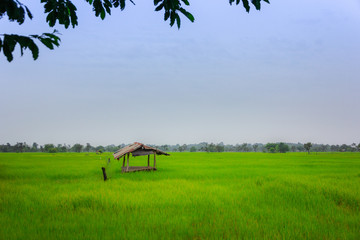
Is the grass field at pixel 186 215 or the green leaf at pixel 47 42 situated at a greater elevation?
the green leaf at pixel 47 42

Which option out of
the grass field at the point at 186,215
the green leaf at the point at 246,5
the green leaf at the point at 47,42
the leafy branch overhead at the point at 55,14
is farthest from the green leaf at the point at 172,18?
the grass field at the point at 186,215

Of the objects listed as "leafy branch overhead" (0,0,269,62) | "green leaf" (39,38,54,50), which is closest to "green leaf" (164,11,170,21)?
"leafy branch overhead" (0,0,269,62)

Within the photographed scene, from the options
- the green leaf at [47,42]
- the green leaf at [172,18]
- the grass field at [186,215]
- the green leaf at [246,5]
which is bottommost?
the grass field at [186,215]

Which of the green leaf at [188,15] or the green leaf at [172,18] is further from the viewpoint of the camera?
the green leaf at [172,18]

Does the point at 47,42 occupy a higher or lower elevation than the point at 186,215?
higher

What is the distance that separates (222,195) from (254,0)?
23.7 feet

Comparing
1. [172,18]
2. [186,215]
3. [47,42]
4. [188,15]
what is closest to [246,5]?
[188,15]

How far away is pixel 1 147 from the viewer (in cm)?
10856

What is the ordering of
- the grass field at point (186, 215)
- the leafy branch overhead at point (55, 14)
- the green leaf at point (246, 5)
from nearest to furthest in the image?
→ the leafy branch overhead at point (55, 14) < the green leaf at point (246, 5) < the grass field at point (186, 215)

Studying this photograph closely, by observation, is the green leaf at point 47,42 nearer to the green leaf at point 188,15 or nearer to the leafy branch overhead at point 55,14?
the leafy branch overhead at point 55,14

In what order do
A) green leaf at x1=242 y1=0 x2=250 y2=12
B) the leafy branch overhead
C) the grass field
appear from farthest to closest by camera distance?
the grass field, green leaf at x1=242 y1=0 x2=250 y2=12, the leafy branch overhead

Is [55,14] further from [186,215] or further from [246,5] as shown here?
[186,215]

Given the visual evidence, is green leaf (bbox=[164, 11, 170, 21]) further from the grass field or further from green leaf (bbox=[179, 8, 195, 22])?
the grass field

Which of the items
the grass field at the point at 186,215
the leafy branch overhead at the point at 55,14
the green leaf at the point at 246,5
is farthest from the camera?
the grass field at the point at 186,215
